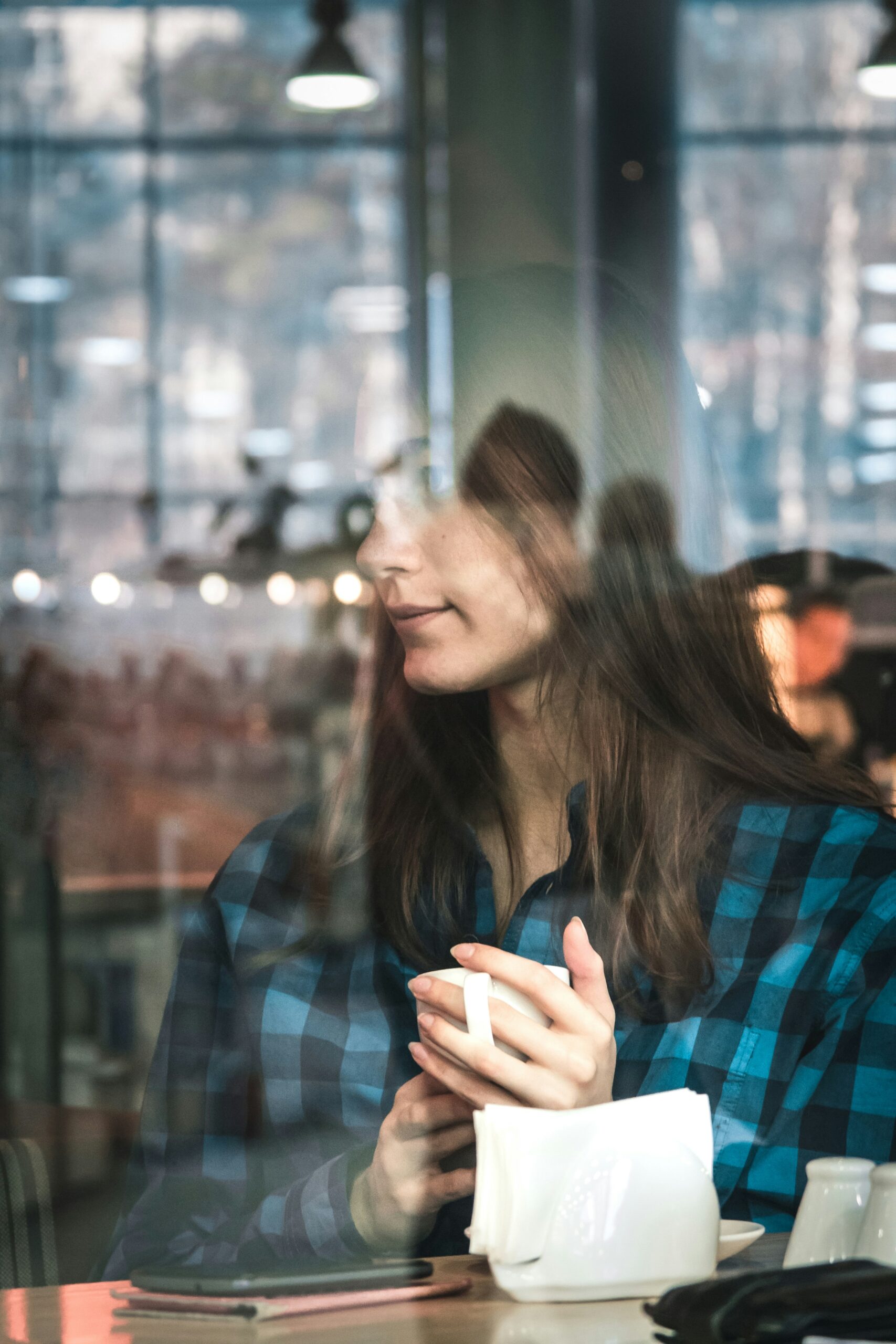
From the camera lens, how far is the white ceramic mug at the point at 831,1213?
20.6 inches

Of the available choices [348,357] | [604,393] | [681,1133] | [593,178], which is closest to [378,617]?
[604,393]

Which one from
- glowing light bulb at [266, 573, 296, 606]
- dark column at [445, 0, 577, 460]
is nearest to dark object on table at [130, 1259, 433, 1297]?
dark column at [445, 0, 577, 460]

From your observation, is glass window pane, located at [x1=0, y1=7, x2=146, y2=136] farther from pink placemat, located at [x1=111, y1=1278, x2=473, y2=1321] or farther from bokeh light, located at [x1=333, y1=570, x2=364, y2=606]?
pink placemat, located at [x1=111, y1=1278, x2=473, y2=1321]

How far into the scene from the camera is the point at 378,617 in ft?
2.93

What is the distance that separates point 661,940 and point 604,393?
1.03 ft

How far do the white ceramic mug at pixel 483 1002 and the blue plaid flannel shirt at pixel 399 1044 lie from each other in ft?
0.30

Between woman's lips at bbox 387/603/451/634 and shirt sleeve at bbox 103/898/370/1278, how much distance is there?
208 mm

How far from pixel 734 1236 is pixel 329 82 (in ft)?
15.7

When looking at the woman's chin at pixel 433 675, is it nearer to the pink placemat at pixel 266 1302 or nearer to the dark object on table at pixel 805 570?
the dark object on table at pixel 805 570

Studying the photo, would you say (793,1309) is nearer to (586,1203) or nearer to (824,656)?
(586,1203)

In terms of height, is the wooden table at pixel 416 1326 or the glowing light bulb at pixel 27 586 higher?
the glowing light bulb at pixel 27 586

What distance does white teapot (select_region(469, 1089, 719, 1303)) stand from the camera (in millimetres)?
493

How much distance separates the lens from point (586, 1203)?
493 millimetres

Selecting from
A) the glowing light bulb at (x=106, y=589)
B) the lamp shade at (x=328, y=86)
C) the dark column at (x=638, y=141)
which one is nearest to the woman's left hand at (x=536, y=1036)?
the dark column at (x=638, y=141)
